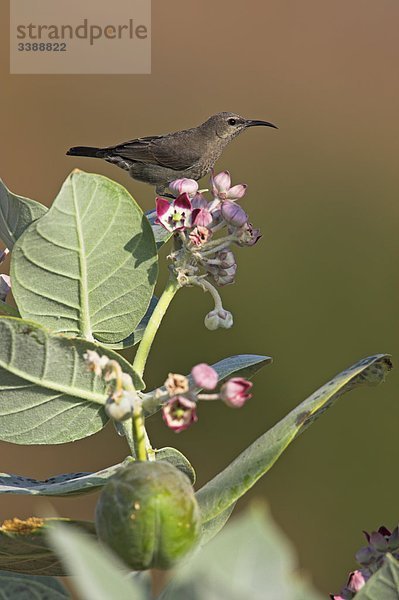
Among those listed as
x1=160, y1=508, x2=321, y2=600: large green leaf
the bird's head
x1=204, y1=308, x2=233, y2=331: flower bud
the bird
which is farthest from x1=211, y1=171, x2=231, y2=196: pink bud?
the bird's head

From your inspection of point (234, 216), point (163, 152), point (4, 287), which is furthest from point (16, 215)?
point (163, 152)

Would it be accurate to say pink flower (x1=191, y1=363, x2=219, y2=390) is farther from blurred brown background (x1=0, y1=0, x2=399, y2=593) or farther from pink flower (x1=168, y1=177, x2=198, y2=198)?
blurred brown background (x1=0, y1=0, x2=399, y2=593)

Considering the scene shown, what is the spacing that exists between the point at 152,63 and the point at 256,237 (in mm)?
3864

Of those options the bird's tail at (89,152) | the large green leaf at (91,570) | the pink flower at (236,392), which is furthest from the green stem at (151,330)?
the bird's tail at (89,152)

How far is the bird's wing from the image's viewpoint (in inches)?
64.3

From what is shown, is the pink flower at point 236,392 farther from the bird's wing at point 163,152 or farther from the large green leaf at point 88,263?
the bird's wing at point 163,152

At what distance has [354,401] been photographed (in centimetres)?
→ 388

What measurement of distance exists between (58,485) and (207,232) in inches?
9.3

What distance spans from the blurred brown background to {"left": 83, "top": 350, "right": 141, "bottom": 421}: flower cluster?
9.37 ft

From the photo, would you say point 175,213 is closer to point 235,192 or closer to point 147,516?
point 235,192

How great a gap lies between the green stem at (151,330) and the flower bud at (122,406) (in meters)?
0.14

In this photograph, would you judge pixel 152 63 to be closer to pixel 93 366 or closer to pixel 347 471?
pixel 347 471

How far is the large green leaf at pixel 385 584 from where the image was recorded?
55 centimetres

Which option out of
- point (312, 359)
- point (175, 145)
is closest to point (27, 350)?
point (175, 145)
